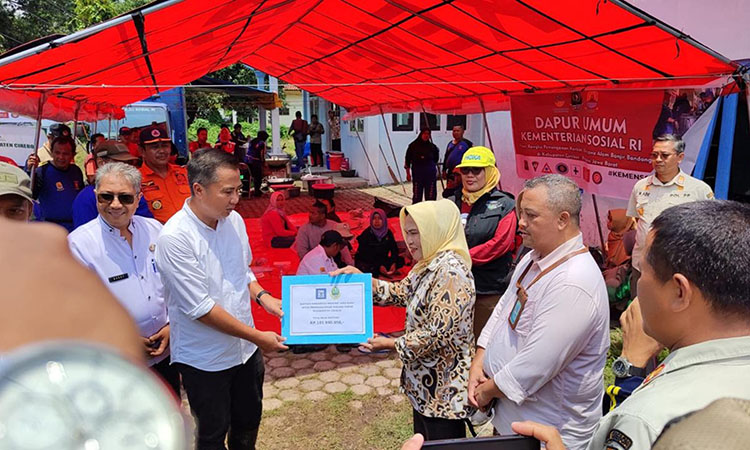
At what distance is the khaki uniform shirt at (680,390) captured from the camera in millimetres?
859

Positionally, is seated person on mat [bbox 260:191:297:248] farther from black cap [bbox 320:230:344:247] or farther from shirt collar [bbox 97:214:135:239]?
shirt collar [bbox 97:214:135:239]

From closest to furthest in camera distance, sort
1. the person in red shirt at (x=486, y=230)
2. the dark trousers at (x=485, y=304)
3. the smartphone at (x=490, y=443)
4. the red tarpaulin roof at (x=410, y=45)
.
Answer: the smartphone at (x=490, y=443)
the red tarpaulin roof at (x=410, y=45)
the person in red shirt at (x=486, y=230)
the dark trousers at (x=485, y=304)

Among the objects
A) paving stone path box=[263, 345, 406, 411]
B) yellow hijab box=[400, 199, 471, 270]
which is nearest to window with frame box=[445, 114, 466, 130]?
paving stone path box=[263, 345, 406, 411]

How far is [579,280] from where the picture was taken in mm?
1827

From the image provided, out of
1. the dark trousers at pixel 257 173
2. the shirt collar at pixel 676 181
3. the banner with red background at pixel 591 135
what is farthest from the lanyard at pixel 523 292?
the dark trousers at pixel 257 173

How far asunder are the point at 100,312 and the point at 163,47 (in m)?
4.81

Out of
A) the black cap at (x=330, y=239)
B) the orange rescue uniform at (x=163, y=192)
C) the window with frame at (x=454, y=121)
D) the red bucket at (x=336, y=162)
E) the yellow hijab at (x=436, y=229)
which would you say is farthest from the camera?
the red bucket at (x=336, y=162)

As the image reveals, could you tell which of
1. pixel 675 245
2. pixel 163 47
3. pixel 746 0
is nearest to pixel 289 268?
pixel 163 47

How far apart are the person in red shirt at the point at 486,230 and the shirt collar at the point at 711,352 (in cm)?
284

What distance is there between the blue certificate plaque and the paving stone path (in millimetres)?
1378

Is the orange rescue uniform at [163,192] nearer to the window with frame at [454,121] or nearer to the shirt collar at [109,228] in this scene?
the shirt collar at [109,228]

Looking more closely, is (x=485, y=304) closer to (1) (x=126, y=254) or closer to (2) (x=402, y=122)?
(1) (x=126, y=254)

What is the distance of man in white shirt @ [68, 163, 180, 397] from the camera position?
2367mm

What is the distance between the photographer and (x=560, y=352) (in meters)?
1.79
